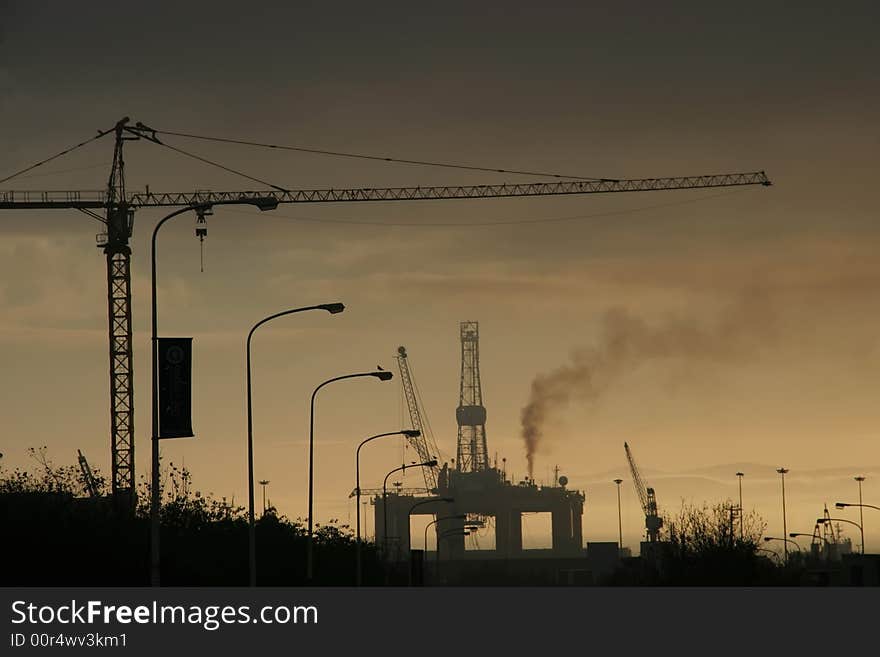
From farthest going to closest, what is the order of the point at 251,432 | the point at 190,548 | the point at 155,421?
1. the point at 190,548
2. the point at 251,432
3. the point at 155,421

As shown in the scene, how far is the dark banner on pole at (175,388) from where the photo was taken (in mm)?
62094

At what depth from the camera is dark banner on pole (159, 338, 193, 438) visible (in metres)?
62.1

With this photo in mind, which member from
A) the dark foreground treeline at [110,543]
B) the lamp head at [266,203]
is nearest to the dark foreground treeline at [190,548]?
the dark foreground treeline at [110,543]

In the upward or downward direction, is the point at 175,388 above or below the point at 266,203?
below

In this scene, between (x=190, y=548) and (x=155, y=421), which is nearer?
(x=155, y=421)

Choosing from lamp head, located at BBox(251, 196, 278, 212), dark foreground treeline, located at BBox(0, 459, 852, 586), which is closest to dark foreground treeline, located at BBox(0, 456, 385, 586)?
dark foreground treeline, located at BBox(0, 459, 852, 586)

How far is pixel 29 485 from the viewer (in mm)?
88812

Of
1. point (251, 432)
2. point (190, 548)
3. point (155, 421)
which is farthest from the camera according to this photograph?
point (190, 548)

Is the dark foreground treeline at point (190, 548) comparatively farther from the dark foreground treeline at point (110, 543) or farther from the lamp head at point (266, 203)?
the lamp head at point (266, 203)

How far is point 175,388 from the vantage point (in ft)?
205

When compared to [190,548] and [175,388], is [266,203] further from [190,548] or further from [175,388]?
[190,548]

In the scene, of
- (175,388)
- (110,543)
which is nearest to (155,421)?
(175,388)
